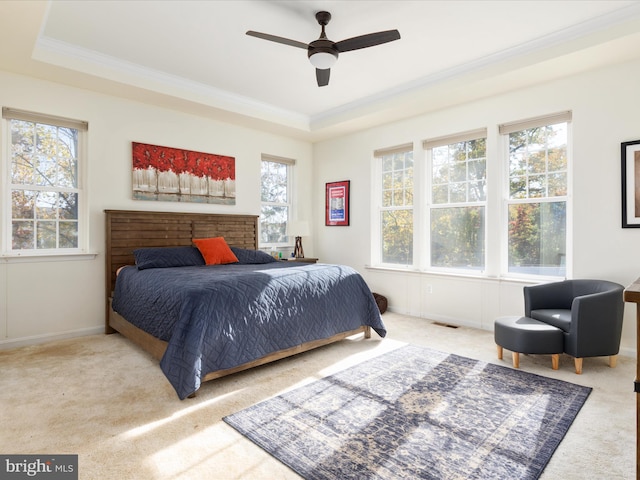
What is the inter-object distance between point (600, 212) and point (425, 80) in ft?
7.22

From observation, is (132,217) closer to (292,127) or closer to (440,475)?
(292,127)

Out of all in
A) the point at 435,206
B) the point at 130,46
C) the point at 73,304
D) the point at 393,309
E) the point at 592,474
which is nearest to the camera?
the point at 592,474

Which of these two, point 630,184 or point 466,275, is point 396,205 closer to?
point 466,275

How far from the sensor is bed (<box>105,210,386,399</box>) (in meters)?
2.49

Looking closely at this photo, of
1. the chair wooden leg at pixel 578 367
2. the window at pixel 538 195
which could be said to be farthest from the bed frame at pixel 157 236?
the window at pixel 538 195

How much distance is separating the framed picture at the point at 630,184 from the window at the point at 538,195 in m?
0.50

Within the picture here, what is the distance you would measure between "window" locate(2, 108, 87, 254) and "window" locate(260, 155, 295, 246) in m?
2.38

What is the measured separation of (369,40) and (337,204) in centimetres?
322

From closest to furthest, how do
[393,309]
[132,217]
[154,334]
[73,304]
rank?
[154,334], [73,304], [132,217], [393,309]

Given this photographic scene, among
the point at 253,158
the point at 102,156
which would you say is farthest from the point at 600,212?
the point at 102,156

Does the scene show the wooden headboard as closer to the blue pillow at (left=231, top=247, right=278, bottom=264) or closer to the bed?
the bed

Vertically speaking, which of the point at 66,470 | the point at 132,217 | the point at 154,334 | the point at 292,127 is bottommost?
the point at 66,470

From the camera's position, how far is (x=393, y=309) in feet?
16.8

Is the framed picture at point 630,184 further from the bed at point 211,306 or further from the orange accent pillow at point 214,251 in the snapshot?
the orange accent pillow at point 214,251
